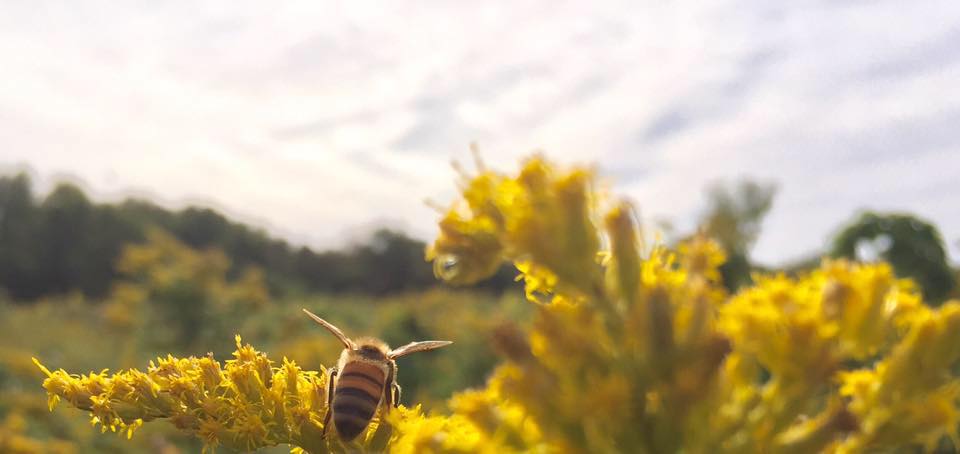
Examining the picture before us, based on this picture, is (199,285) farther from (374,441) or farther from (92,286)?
(92,286)

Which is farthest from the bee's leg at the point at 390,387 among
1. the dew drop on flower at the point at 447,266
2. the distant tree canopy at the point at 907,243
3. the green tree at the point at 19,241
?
the green tree at the point at 19,241

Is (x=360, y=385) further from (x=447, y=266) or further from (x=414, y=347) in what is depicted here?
(x=447, y=266)

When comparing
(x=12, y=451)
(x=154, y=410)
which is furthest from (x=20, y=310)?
(x=154, y=410)

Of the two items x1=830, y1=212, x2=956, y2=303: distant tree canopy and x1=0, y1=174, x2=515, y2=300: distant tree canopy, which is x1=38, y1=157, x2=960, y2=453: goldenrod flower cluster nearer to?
x1=830, y1=212, x2=956, y2=303: distant tree canopy

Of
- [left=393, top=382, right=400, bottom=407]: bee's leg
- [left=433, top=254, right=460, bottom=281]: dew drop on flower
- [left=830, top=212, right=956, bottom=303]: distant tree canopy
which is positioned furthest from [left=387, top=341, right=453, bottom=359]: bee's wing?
[left=830, top=212, right=956, bottom=303]: distant tree canopy

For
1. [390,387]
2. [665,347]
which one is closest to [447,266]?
Result: [665,347]
